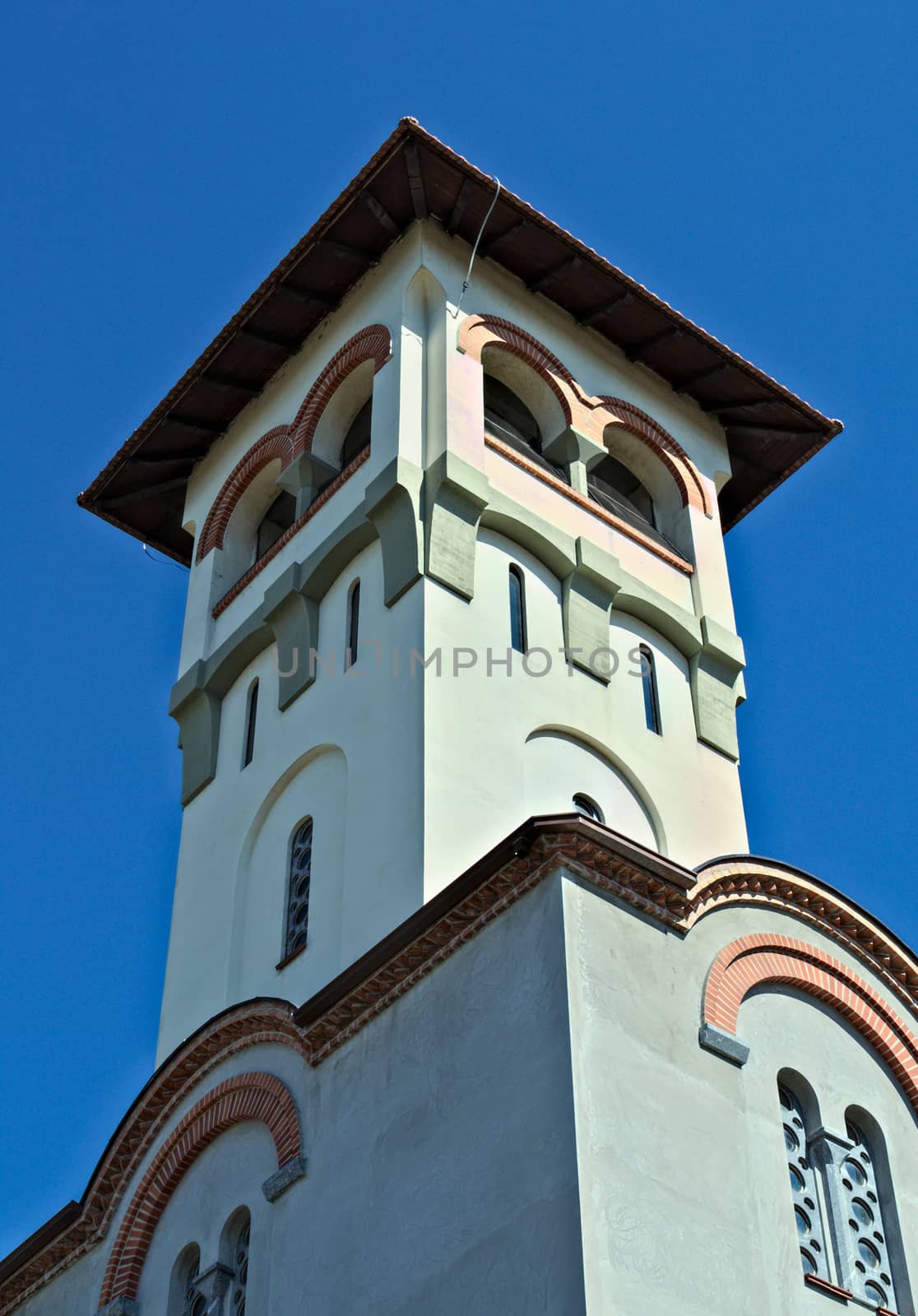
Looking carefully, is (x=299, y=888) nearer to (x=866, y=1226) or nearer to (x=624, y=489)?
(x=866, y=1226)

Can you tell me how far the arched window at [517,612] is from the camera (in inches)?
720

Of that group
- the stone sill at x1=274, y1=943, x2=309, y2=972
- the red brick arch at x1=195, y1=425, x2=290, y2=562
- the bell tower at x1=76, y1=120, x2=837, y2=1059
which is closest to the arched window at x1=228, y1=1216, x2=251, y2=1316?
the bell tower at x1=76, y1=120, x2=837, y2=1059

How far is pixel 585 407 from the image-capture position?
2125 centimetres

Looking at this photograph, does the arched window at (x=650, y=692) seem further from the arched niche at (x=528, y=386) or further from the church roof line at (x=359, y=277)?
the church roof line at (x=359, y=277)

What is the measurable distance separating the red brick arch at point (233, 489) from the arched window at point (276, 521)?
362 mm

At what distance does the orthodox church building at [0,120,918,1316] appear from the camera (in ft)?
41.6

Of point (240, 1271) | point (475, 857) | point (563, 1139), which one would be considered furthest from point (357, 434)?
point (563, 1139)

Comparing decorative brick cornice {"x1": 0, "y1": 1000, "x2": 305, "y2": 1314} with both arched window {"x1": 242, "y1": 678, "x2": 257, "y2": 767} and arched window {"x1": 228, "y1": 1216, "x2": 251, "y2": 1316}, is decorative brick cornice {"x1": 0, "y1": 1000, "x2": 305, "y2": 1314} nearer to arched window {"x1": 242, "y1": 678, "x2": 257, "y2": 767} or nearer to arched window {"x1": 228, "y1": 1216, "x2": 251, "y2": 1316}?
arched window {"x1": 228, "y1": 1216, "x2": 251, "y2": 1316}

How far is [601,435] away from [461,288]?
2113mm

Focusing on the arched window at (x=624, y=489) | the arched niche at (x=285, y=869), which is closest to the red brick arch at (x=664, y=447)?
the arched window at (x=624, y=489)

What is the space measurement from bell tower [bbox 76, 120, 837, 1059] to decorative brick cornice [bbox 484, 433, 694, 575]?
5 centimetres

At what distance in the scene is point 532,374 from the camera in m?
21.2

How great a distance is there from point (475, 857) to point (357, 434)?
6.75 metres

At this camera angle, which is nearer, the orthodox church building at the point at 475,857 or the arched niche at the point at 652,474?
the orthodox church building at the point at 475,857
